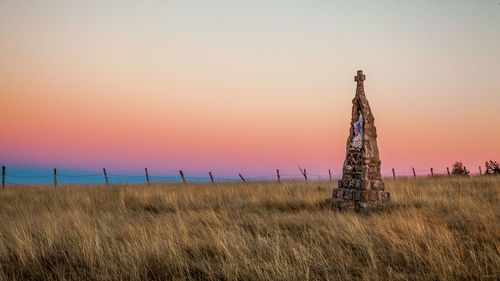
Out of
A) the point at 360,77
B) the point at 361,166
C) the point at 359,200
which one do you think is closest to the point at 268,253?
the point at 359,200

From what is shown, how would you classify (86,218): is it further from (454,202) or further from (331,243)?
(454,202)

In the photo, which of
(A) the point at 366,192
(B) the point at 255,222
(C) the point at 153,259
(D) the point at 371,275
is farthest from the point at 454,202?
(C) the point at 153,259

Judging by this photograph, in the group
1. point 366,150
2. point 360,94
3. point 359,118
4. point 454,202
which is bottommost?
point 454,202

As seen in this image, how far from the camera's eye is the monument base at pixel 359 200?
1170 centimetres

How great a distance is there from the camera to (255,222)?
8.88 metres

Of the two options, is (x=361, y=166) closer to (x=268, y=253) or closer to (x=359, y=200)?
(x=359, y=200)

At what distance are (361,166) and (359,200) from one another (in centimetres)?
109

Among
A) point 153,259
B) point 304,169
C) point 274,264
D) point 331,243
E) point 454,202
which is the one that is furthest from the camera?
point 304,169

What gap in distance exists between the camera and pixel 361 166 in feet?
40.0

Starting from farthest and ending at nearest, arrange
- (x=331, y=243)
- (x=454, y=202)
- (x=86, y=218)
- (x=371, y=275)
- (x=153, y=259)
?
(x=454, y=202)
(x=86, y=218)
(x=331, y=243)
(x=153, y=259)
(x=371, y=275)

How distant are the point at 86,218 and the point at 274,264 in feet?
21.6

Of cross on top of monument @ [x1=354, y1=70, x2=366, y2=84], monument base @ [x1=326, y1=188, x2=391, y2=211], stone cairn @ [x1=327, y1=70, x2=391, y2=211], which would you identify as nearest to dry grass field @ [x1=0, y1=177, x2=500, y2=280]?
monument base @ [x1=326, y1=188, x2=391, y2=211]

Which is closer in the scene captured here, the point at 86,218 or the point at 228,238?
the point at 228,238

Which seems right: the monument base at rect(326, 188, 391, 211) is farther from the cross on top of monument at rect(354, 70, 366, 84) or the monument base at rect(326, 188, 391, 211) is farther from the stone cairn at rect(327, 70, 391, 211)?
the cross on top of monument at rect(354, 70, 366, 84)
